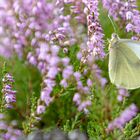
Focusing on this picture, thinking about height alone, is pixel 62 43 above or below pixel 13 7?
below

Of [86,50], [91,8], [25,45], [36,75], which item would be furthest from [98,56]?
[36,75]

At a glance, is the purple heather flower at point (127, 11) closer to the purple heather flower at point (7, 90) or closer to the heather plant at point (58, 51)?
the heather plant at point (58, 51)

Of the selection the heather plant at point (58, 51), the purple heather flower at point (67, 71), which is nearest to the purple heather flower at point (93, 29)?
the heather plant at point (58, 51)

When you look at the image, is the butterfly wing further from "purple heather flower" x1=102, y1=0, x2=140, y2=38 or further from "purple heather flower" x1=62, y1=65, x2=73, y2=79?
"purple heather flower" x1=62, y1=65, x2=73, y2=79

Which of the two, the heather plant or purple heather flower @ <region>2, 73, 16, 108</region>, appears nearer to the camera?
the heather plant

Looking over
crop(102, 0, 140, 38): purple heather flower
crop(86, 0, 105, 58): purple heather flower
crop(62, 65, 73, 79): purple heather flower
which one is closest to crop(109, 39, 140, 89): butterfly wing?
crop(102, 0, 140, 38): purple heather flower

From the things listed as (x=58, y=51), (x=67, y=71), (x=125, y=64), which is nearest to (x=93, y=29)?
(x=58, y=51)

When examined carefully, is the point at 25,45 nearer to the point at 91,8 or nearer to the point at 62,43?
the point at 62,43

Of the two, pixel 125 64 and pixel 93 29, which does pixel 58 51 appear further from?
pixel 125 64
